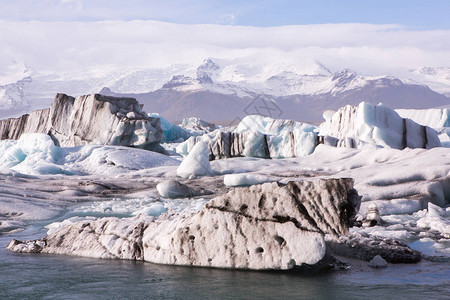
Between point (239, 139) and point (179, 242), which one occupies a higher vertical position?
point (239, 139)

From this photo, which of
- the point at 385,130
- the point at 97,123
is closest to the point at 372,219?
the point at 385,130

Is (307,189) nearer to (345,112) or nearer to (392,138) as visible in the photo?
(392,138)

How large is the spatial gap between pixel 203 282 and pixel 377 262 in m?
2.20

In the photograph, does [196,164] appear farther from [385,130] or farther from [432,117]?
[432,117]

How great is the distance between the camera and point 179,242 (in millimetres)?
6109

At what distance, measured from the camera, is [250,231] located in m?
5.77

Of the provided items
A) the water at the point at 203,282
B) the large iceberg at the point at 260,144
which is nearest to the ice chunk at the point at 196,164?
the large iceberg at the point at 260,144

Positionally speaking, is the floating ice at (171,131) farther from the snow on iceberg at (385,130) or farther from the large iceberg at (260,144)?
the snow on iceberg at (385,130)

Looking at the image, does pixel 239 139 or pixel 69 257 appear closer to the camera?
pixel 69 257

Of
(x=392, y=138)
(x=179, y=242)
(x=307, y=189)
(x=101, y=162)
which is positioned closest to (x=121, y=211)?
(x=179, y=242)

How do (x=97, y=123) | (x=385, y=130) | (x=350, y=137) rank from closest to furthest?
(x=350, y=137)
(x=385, y=130)
(x=97, y=123)

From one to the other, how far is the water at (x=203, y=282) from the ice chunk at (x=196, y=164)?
1290 centimetres

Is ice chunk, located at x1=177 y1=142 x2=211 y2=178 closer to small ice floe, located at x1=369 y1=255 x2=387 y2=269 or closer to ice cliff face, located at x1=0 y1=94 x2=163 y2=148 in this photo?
ice cliff face, located at x1=0 y1=94 x2=163 y2=148

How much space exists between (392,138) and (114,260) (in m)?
21.2
